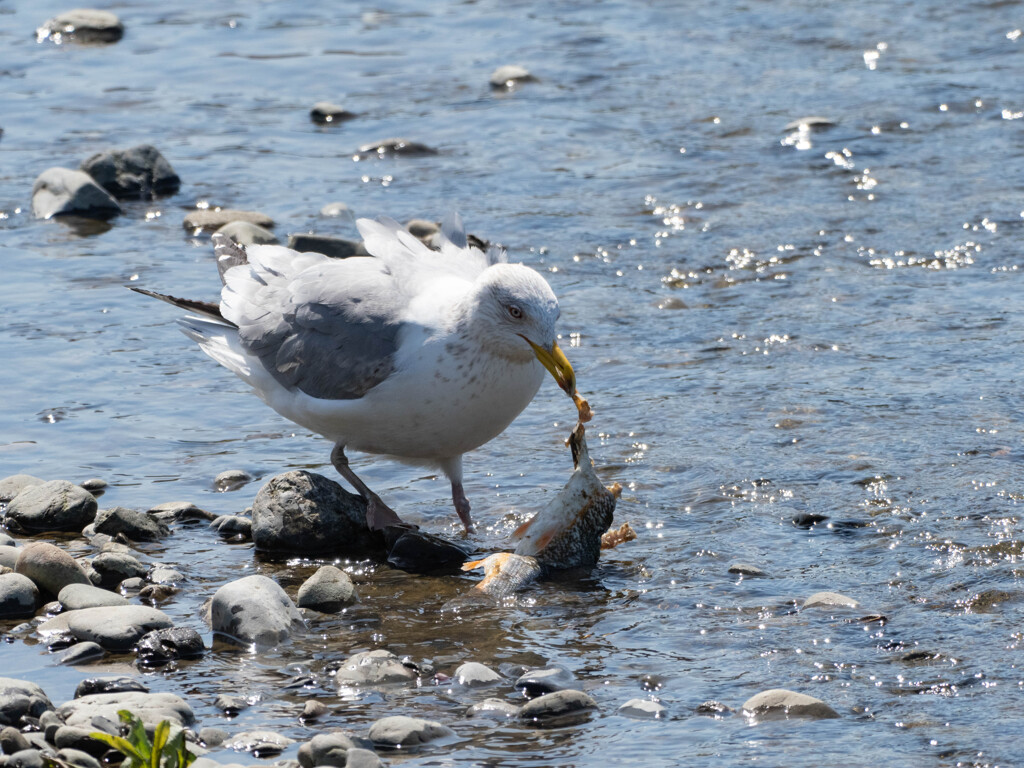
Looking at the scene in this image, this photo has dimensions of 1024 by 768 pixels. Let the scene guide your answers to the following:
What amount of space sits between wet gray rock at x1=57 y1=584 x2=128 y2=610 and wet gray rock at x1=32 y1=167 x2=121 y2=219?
5.56m

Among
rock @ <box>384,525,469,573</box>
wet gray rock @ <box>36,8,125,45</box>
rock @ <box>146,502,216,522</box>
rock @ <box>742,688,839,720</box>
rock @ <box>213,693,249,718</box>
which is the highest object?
wet gray rock @ <box>36,8,125,45</box>

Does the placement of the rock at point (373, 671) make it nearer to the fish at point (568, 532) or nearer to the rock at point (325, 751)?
the rock at point (325, 751)

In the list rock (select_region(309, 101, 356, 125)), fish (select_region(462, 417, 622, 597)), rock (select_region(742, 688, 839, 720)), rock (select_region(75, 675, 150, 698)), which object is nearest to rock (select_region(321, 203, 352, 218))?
rock (select_region(309, 101, 356, 125))

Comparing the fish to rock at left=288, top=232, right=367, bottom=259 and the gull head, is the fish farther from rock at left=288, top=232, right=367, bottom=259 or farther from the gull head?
rock at left=288, top=232, right=367, bottom=259

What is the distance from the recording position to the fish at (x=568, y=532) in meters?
5.84

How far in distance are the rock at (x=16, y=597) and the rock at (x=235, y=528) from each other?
3.24ft

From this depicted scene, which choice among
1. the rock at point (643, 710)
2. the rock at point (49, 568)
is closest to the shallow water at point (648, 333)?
the rock at point (643, 710)

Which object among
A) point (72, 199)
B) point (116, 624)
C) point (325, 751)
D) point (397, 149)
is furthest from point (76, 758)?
point (397, 149)

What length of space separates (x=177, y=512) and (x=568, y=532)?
1698mm

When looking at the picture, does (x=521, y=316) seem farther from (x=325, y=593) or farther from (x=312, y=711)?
(x=312, y=711)

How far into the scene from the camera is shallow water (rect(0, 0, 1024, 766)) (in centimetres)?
491

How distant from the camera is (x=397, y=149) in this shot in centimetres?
1184

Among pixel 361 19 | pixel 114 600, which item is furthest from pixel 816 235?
pixel 361 19

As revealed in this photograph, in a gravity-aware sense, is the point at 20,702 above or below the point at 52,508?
above
